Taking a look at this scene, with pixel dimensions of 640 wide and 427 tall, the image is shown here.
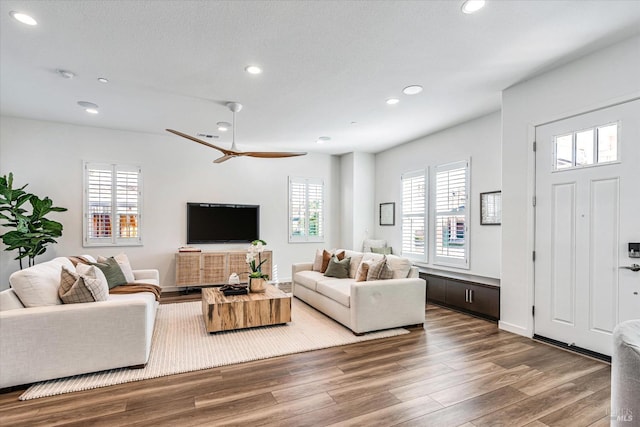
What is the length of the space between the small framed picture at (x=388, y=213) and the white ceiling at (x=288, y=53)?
2345 millimetres

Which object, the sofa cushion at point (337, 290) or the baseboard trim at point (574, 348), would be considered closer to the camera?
the baseboard trim at point (574, 348)

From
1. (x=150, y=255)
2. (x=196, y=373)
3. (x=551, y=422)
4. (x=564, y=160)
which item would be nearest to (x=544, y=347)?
(x=551, y=422)

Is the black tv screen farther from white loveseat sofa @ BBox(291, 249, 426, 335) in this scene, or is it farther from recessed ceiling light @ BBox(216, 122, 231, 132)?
white loveseat sofa @ BBox(291, 249, 426, 335)

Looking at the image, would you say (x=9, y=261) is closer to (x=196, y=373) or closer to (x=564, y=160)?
(x=196, y=373)

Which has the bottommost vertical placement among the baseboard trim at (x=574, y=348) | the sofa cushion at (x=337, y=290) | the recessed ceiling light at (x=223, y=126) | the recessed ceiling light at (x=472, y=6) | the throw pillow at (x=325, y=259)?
the baseboard trim at (x=574, y=348)

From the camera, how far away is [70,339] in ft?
8.43

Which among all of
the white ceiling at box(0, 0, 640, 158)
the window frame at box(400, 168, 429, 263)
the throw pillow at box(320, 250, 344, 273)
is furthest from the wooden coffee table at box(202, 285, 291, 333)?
the window frame at box(400, 168, 429, 263)

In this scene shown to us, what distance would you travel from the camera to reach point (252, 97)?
13.5 feet

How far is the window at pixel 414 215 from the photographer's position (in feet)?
19.7

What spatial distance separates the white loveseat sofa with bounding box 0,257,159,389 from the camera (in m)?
2.43

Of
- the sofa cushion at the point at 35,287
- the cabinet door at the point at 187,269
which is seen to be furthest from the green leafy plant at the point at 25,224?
the sofa cushion at the point at 35,287

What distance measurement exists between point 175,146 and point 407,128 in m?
4.30

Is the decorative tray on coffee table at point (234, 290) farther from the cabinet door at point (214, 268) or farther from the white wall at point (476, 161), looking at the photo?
the white wall at point (476, 161)

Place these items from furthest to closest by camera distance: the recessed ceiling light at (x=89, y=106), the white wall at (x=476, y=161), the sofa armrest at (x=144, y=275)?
the white wall at (x=476, y=161)
the sofa armrest at (x=144, y=275)
the recessed ceiling light at (x=89, y=106)
